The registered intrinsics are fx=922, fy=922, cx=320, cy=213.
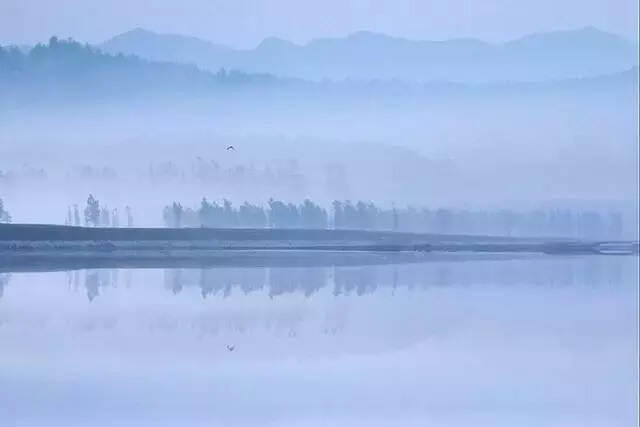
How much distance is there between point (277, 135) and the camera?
190 centimetres

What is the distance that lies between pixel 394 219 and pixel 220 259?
14.8 inches

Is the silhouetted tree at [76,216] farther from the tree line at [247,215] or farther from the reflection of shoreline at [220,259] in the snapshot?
the tree line at [247,215]

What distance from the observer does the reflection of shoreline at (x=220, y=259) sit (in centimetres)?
190

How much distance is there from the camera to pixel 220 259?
1.92 m

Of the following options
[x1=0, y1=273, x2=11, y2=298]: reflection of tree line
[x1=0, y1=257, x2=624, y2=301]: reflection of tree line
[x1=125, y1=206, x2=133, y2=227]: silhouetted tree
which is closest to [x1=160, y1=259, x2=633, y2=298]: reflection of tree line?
[x1=0, y1=257, x2=624, y2=301]: reflection of tree line

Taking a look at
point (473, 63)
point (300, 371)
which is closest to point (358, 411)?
point (300, 371)

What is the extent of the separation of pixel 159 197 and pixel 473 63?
72 centimetres

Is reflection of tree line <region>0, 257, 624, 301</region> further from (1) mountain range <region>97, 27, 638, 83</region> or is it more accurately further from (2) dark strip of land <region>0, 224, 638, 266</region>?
(1) mountain range <region>97, 27, 638, 83</region>

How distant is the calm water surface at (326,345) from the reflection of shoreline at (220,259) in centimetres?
2

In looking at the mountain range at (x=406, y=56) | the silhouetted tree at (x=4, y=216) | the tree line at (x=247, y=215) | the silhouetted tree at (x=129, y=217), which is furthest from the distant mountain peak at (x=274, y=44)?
the silhouetted tree at (x=4, y=216)

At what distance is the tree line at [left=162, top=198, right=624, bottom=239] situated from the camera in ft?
6.28

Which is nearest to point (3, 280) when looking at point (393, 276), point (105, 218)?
point (105, 218)

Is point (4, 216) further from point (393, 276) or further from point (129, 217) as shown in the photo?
point (393, 276)

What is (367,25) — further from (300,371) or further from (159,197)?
(300,371)
